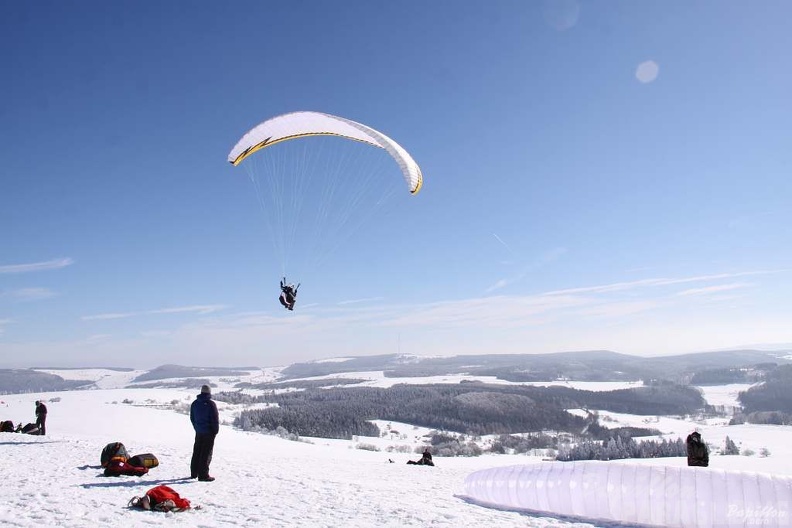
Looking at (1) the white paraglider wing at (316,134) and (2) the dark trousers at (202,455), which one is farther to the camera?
(1) the white paraglider wing at (316,134)

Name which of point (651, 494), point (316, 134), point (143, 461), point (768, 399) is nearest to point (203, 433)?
point (143, 461)

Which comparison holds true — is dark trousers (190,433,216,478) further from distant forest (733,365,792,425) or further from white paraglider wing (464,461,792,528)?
distant forest (733,365,792,425)

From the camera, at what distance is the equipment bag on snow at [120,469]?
9.40 meters

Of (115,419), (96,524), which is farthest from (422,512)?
(115,419)

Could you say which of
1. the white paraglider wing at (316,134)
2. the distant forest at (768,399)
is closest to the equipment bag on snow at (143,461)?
the white paraglider wing at (316,134)

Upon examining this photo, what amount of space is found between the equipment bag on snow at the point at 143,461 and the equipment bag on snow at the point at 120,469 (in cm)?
18

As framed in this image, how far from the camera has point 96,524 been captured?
5.98 meters

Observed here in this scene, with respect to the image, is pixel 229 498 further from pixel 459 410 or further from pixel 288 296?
pixel 459 410

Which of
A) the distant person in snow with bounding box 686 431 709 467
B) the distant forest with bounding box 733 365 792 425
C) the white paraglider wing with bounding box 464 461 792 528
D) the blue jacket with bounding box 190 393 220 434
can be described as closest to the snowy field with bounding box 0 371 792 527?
the white paraglider wing with bounding box 464 461 792 528

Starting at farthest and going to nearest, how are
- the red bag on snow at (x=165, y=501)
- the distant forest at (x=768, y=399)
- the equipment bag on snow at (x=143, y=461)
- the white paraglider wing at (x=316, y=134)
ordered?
the distant forest at (x=768, y=399) < the white paraglider wing at (x=316, y=134) < the equipment bag on snow at (x=143, y=461) < the red bag on snow at (x=165, y=501)

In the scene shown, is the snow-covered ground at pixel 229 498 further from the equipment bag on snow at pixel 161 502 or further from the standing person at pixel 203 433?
the standing person at pixel 203 433

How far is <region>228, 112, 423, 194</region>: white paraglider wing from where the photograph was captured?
54.9 feet

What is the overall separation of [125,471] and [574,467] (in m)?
8.68

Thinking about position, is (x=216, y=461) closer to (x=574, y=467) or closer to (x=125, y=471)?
(x=125, y=471)
